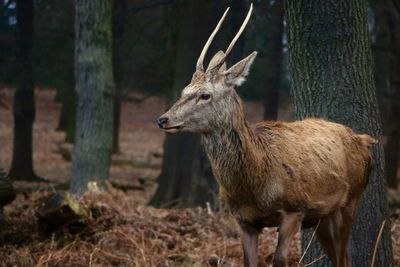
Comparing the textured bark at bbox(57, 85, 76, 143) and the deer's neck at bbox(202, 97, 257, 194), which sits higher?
the deer's neck at bbox(202, 97, 257, 194)

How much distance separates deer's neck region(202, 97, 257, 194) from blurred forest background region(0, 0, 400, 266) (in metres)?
1.77

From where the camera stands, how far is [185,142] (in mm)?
18438

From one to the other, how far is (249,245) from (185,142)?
11.7 m

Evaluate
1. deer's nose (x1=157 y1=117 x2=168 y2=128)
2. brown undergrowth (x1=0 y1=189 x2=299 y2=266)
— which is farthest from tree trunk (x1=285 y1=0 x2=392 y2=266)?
deer's nose (x1=157 y1=117 x2=168 y2=128)

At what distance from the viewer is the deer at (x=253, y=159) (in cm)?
641

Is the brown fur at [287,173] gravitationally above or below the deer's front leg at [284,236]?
above

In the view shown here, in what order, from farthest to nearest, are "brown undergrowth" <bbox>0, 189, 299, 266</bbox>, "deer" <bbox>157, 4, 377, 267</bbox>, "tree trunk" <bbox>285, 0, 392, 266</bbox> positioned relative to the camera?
"brown undergrowth" <bbox>0, 189, 299, 266</bbox> → "tree trunk" <bbox>285, 0, 392, 266</bbox> → "deer" <bbox>157, 4, 377, 267</bbox>

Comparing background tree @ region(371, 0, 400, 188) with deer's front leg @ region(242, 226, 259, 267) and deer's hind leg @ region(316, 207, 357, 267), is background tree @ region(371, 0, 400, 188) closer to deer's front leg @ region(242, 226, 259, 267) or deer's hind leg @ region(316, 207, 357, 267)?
deer's hind leg @ region(316, 207, 357, 267)

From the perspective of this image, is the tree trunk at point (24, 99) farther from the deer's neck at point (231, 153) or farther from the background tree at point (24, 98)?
the deer's neck at point (231, 153)

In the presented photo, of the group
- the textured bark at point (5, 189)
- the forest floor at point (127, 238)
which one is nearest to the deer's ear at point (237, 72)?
the forest floor at point (127, 238)

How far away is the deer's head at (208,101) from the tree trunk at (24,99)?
1345cm

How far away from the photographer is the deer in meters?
6.41

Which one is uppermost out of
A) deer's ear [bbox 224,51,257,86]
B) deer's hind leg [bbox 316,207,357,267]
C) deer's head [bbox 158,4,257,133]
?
deer's ear [bbox 224,51,257,86]

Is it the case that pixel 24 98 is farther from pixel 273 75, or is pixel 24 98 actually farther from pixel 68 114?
pixel 68 114
